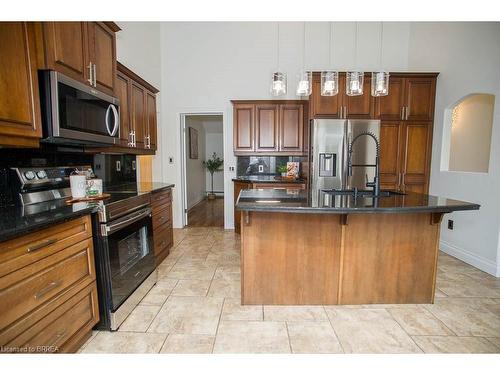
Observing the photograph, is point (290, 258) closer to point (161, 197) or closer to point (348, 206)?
point (348, 206)

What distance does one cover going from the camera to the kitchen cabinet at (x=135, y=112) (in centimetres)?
251

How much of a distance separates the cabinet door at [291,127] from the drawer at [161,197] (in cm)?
196

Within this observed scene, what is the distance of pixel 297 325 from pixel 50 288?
1550 mm

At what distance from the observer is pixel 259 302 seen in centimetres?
205

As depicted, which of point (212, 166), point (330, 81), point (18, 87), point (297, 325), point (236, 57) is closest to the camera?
point (18, 87)

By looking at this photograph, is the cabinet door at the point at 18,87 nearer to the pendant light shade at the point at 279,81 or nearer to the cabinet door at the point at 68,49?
the cabinet door at the point at 68,49

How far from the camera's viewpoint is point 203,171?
7.85 m

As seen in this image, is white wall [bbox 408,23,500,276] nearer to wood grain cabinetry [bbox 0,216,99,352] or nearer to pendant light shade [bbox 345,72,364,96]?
pendant light shade [bbox 345,72,364,96]

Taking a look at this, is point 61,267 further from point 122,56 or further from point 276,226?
point 122,56

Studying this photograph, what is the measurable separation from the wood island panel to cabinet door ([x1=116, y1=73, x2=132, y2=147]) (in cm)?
161

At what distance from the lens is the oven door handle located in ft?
5.41

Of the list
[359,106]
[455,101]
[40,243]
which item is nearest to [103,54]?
[40,243]

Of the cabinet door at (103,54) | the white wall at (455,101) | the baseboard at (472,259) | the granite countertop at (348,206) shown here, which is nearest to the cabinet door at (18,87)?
the cabinet door at (103,54)
